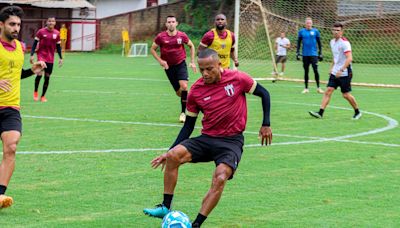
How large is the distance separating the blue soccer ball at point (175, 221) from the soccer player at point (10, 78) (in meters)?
2.06

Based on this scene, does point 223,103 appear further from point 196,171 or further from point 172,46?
point 172,46

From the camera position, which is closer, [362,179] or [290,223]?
[290,223]

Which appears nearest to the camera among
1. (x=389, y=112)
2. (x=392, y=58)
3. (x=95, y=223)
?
(x=95, y=223)

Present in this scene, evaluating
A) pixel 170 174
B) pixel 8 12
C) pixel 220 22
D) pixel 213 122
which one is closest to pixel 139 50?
pixel 220 22

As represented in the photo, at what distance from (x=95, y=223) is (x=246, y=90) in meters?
1.93

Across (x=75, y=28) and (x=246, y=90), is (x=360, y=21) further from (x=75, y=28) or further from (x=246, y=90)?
(x=75, y=28)

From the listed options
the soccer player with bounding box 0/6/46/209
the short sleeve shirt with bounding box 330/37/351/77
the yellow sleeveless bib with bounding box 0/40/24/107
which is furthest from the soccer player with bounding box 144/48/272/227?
the short sleeve shirt with bounding box 330/37/351/77

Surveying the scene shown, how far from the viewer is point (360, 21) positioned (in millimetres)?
33719

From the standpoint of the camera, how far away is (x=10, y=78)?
9.33 m

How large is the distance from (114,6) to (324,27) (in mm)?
33203

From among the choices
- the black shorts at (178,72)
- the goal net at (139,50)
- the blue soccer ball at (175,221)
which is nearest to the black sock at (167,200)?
the blue soccer ball at (175,221)

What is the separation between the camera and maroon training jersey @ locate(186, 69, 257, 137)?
8297 mm

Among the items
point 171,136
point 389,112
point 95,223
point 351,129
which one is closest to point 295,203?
point 95,223

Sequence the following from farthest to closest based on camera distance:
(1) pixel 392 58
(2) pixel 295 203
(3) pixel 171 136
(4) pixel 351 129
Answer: (1) pixel 392 58 → (4) pixel 351 129 → (3) pixel 171 136 → (2) pixel 295 203
